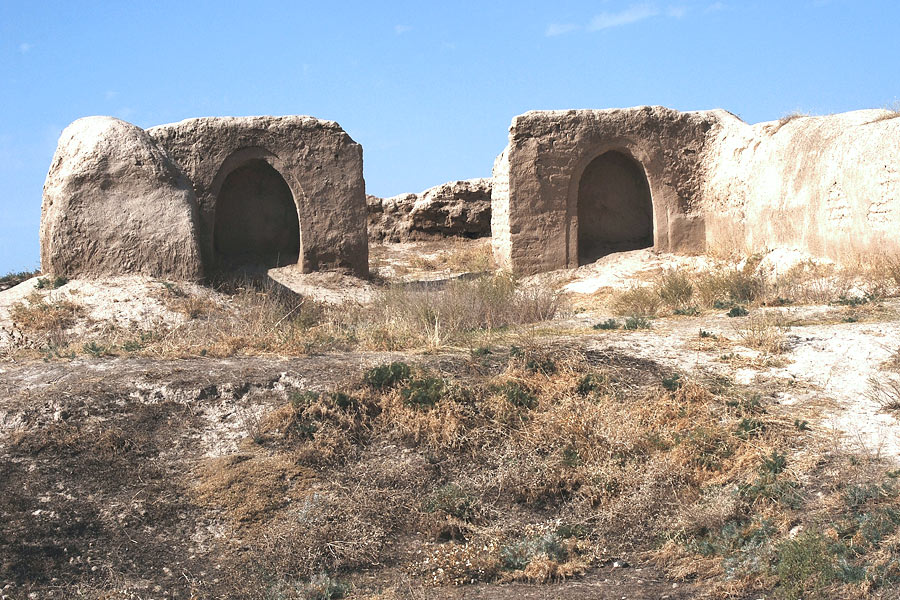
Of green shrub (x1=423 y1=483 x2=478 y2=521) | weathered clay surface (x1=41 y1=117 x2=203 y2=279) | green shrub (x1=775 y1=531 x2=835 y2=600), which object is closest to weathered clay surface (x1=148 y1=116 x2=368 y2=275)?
weathered clay surface (x1=41 y1=117 x2=203 y2=279)

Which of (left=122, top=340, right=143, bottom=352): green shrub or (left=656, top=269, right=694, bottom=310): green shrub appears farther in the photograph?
A: (left=656, top=269, right=694, bottom=310): green shrub

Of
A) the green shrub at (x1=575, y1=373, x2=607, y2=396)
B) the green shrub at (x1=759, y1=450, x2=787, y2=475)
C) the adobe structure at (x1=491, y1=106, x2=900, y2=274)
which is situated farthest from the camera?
the adobe structure at (x1=491, y1=106, x2=900, y2=274)

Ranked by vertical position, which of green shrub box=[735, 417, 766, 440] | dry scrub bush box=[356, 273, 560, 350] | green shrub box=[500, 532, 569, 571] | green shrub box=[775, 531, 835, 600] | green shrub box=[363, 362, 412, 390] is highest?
dry scrub bush box=[356, 273, 560, 350]

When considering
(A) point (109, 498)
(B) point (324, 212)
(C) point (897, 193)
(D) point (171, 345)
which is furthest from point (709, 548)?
(B) point (324, 212)

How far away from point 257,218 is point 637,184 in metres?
6.31

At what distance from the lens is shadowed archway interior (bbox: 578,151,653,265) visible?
53.1 ft

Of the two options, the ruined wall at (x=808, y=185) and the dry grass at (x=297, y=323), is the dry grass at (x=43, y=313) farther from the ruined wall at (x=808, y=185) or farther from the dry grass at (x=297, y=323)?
the ruined wall at (x=808, y=185)

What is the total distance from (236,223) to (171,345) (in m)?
6.85

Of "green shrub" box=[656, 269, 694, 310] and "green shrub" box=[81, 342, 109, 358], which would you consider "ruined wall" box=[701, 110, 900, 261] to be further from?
"green shrub" box=[81, 342, 109, 358]

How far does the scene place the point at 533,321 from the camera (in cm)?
1032

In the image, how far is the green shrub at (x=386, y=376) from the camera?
284 inches

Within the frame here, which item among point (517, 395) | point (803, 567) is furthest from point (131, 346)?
point (803, 567)

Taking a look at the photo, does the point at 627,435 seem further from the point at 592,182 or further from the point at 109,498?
the point at 592,182

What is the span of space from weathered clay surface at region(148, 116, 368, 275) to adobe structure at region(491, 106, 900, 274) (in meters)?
2.54
